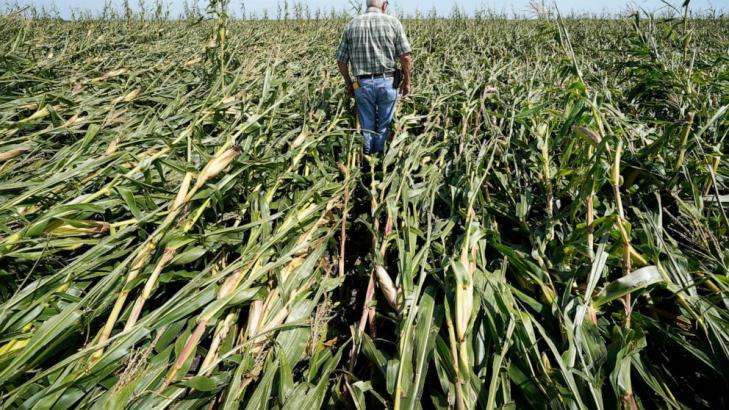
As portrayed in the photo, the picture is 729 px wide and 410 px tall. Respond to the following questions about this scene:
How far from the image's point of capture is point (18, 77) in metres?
2.86

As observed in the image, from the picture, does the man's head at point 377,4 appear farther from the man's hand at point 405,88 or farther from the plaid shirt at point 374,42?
the man's hand at point 405,88

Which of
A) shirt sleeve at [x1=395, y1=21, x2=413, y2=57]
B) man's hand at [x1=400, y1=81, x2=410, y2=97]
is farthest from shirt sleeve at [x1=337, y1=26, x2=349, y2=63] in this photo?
man's hand at [x1=400, y1=81, x2=410, y2=97]

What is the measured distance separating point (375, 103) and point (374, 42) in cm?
44

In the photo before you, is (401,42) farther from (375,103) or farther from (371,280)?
(371,280)

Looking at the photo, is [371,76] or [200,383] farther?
[371,76]

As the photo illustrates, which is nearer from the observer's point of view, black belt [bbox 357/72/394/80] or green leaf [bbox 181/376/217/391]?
green leaf [bbox 181/376/217/391]

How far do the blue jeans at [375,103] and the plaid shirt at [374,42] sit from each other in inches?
4.0

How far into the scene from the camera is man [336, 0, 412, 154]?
2.88m

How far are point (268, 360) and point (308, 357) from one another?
152 millimetres

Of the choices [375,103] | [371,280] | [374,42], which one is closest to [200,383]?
[371,280]

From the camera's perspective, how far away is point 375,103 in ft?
9.89

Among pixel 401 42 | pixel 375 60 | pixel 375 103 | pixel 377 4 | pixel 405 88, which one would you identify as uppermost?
pixel 377 4

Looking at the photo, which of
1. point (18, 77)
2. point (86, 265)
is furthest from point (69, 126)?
point (86, 265)

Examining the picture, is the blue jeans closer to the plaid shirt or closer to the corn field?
the plaid shirt
